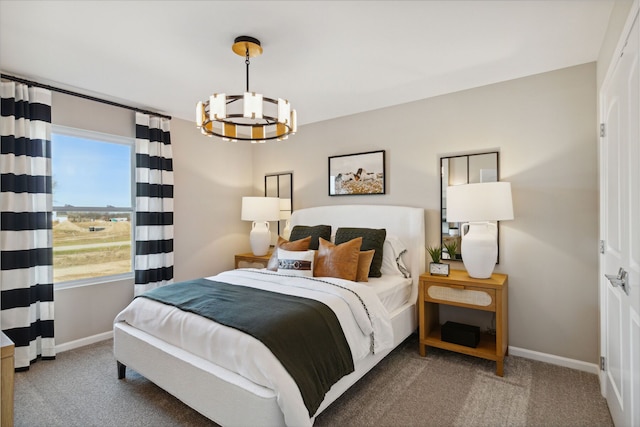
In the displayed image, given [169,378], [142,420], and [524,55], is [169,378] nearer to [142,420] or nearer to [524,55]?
[142,420]

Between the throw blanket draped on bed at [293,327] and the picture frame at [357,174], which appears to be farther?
the picture frame at [357,174]

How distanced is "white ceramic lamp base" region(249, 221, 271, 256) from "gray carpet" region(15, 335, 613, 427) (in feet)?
6.26

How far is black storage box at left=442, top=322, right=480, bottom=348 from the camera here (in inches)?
108

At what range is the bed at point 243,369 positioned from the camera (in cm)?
164

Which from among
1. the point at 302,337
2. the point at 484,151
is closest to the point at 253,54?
the point at 302,337

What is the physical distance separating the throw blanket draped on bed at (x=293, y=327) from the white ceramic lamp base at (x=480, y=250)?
137 centimetres

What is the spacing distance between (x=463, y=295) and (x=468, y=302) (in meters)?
0.07

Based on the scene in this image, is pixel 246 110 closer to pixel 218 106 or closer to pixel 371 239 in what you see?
pixel 218 106

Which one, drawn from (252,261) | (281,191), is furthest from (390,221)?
(252,261)

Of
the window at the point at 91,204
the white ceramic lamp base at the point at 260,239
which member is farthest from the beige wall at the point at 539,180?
the window at the point at 91,204

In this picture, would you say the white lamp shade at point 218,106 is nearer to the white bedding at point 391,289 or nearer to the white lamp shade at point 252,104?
the white lamp shade at point 252,104

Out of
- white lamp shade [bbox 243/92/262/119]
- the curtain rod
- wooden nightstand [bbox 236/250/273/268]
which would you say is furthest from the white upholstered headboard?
the curtain rod

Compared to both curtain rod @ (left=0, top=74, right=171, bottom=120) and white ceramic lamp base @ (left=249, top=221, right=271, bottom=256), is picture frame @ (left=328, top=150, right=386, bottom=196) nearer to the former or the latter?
white ceramic lamp base @ (left=249, top=221, right=271, bottom=256)

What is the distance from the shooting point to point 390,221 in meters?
3.50
